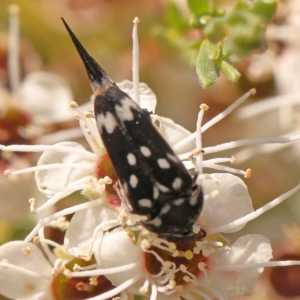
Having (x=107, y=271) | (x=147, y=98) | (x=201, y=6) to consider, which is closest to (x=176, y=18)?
(x=201, y=6)

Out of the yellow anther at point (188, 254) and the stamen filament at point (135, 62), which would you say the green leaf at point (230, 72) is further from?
the yellow anther at point (188, 254)

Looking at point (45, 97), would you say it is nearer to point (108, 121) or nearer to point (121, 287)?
point (108, 121)

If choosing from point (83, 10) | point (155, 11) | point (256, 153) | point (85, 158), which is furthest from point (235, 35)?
point (83, 10)

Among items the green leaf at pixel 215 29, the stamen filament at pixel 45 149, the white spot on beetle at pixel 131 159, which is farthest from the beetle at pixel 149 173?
the green leaf at pixel 215 29

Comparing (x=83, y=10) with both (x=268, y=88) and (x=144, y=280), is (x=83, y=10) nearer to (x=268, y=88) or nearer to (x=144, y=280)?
(x=268, y=88)

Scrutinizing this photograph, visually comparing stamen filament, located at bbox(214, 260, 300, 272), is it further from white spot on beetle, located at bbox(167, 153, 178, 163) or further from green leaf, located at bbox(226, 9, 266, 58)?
green leaf, located at bbox(226, 9, 266, 58)
